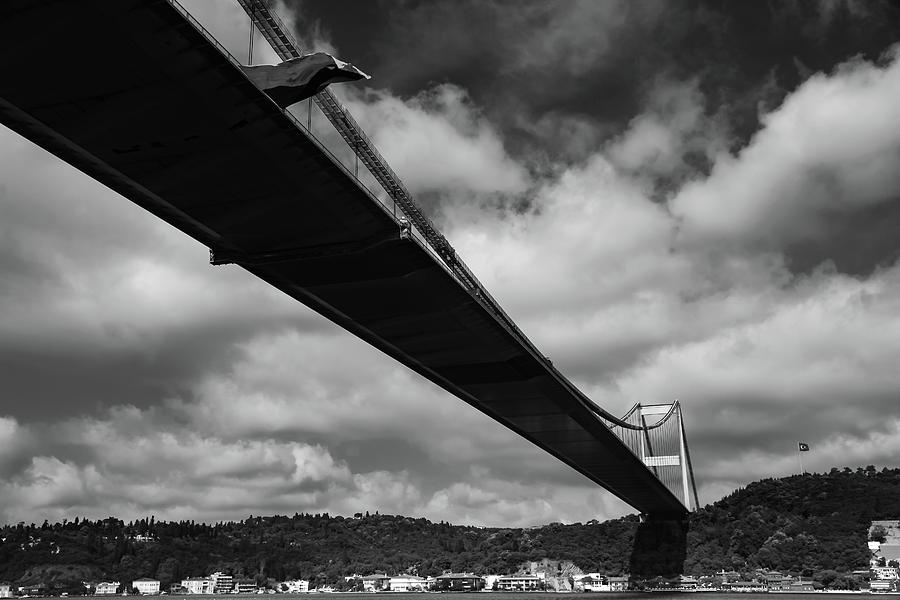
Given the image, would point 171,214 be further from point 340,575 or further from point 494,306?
point 340,575

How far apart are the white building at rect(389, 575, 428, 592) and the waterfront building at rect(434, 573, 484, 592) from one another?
2617mm

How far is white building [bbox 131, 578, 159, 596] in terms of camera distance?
509ft

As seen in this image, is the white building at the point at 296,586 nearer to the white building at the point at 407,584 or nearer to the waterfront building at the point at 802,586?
the white building at the point at 407,584

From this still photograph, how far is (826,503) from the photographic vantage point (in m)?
113

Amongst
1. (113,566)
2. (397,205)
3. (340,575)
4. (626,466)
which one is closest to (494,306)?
(397,205)

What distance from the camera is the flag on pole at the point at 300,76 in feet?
55.7

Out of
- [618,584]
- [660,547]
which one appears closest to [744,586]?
[660,547]

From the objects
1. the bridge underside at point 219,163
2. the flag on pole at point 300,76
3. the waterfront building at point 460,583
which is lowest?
the waterfront building at point 460,583

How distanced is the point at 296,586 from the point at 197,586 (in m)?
18.7

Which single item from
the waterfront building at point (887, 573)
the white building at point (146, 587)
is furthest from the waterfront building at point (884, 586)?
the white building at point (146, 587)

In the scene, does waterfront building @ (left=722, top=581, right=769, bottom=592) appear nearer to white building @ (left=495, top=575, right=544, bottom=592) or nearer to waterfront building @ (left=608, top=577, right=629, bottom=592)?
waterfront building @ (left=608, top=577, right=629, bottom=592)

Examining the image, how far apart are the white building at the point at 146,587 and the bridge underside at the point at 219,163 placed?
5495 inches

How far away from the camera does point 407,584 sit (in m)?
136

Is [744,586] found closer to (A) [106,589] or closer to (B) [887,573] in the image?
(B) [887,573]
